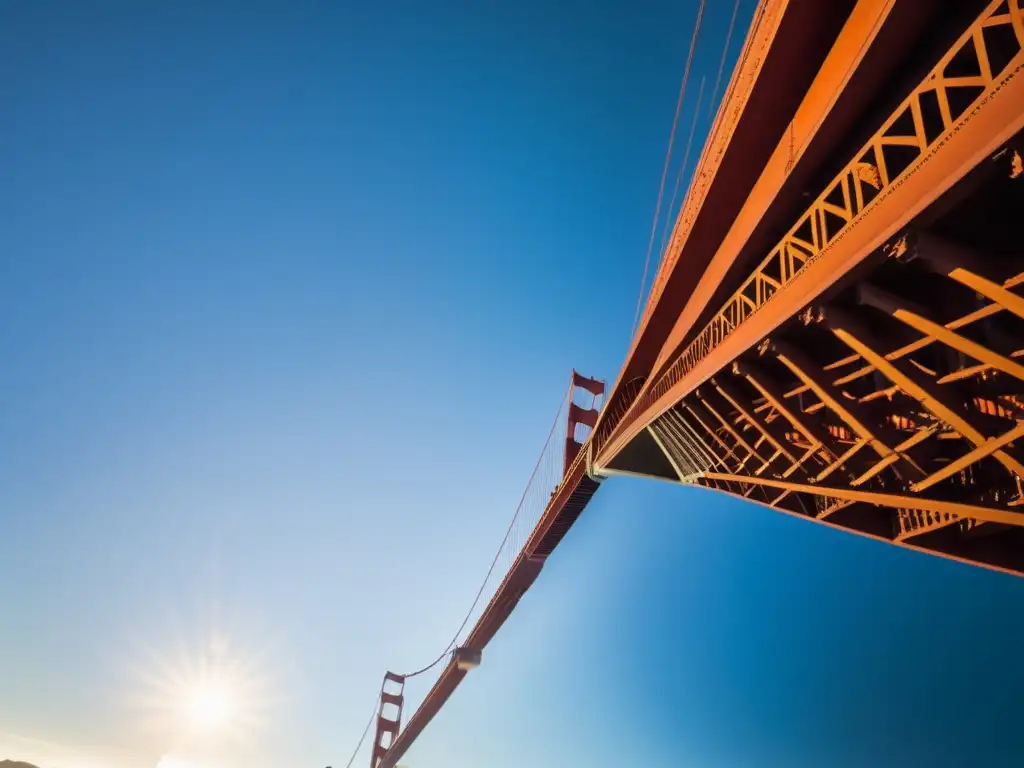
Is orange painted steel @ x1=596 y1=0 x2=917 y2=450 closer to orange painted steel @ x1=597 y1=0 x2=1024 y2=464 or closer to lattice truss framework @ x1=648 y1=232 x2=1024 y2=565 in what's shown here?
orange painted steel @ x1=597 y1=0 x2=1024 y2=464

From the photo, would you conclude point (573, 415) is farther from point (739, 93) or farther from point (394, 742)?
point (394, 742)

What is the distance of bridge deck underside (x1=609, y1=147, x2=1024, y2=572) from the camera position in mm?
3268

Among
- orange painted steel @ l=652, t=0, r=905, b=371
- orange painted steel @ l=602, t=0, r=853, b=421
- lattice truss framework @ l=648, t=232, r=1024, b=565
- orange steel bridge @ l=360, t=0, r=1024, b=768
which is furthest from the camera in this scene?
orange painted steel @ l=602, t=0, r=853, b=421

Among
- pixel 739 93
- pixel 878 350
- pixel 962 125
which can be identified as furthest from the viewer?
pixel 739 93

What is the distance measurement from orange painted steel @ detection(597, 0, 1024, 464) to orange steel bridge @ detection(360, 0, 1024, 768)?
0.02 metres

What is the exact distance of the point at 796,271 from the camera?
15.4 feet

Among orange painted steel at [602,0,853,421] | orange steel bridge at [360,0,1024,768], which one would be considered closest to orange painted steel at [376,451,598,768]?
orange steel bridge at [360,0,1024,768]

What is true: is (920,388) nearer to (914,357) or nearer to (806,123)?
(914,357)

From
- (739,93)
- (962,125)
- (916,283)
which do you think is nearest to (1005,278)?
(916,283)

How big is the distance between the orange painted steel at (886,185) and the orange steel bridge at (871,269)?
0.02 meters

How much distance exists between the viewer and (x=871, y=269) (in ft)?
12.0

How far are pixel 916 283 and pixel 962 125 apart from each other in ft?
6.00

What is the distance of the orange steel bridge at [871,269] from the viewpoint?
10.1 ft

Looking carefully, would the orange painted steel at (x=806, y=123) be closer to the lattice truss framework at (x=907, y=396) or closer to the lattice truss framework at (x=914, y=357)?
the lattice truss framework at (x=914, y=357)
